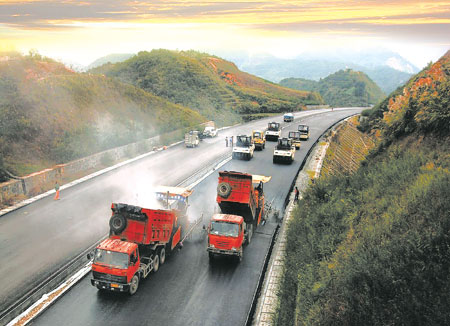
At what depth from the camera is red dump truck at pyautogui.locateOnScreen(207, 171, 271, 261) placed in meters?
17.7

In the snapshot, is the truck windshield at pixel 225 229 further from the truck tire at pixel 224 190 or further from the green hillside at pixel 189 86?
the green hillside at pixel 189 86

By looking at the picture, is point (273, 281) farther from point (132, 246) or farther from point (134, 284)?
point (132, 246)

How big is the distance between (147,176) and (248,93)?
7995 cm

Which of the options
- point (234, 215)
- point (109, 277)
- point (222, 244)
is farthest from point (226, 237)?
point (109, 277)

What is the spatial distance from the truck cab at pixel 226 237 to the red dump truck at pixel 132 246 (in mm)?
2067

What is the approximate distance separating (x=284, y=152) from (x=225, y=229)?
2161 centimetres

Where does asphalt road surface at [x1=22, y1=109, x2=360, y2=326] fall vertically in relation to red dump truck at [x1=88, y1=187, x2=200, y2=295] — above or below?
below

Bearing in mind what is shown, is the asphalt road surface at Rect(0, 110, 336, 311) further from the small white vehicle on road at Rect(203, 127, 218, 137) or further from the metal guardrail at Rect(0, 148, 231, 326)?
the small white vehicle on road at Rect(203, 127, 218, 137)

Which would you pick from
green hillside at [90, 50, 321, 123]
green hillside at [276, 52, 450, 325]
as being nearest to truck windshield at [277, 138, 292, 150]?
green hillside at [276, 52, 450, 325]

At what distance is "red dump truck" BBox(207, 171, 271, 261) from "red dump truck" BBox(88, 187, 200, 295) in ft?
7.32

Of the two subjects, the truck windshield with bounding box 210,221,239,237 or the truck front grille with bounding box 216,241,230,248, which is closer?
the truck front grille with bounding box 216,241,230,248

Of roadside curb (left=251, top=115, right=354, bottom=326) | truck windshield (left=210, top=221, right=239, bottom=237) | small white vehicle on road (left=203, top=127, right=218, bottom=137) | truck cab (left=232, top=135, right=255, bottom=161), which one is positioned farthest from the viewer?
small white vehicle on road (left=203, top=127, right=218, bottom=137)

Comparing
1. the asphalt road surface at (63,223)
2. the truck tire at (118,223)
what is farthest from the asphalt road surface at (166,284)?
the truck tire at (118,223)

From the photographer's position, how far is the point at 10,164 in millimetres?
28797
